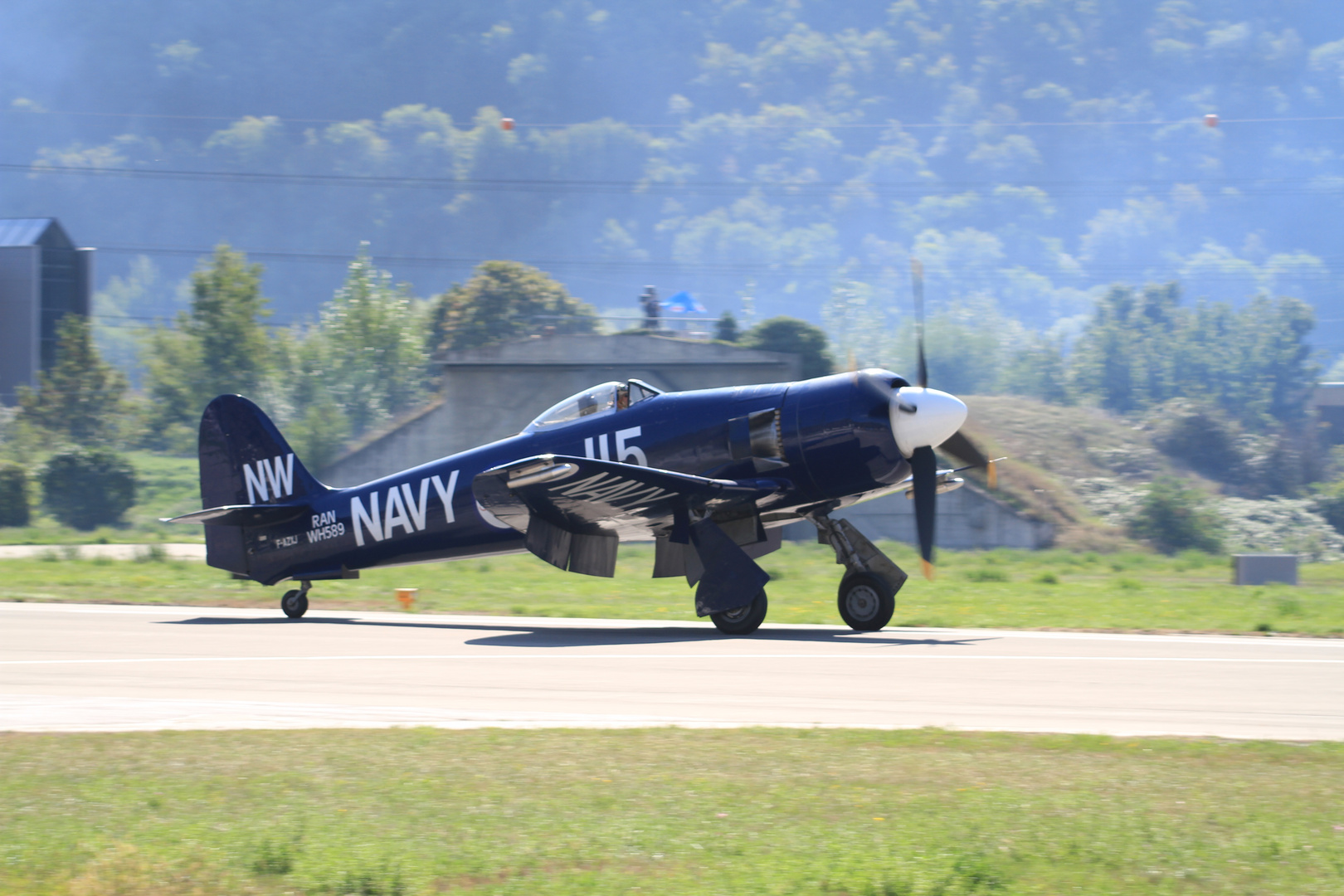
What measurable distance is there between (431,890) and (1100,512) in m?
44.4

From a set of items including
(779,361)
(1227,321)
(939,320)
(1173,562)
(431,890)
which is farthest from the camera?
(939,320)

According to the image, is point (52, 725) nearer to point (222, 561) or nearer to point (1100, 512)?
point (222, 561)

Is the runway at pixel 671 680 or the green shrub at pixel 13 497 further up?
the green shrub at pixel 13 497

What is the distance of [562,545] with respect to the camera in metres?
16.1

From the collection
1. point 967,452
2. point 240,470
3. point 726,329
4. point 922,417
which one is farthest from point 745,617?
point 726,329

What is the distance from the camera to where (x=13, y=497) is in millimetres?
51844

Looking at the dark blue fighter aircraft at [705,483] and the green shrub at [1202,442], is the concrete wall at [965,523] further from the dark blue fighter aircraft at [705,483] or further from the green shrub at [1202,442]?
the dark blue fighter aircraft at [705,483]

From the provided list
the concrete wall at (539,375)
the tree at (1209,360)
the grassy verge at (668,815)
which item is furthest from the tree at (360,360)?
the tree at (1209,360)

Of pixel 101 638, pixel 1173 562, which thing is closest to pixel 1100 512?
pixel 1173 562

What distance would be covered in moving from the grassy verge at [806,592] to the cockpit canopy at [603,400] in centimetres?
377

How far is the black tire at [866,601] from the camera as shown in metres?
15.5

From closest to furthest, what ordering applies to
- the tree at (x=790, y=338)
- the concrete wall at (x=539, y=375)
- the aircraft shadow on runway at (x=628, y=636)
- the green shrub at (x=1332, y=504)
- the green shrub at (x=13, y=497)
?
the aircraft shadow on runway at (x=628, y=636) < the concrete wall at (x=539, y=375) < the green shrub at (x=1332, y=504) < the green shrub at (x=13, y=497) < the tree at (x=790, y=338)

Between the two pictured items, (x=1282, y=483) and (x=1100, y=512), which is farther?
(x=1282, y=483)

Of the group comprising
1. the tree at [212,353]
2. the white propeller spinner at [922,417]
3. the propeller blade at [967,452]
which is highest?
the tree at [212,353]
